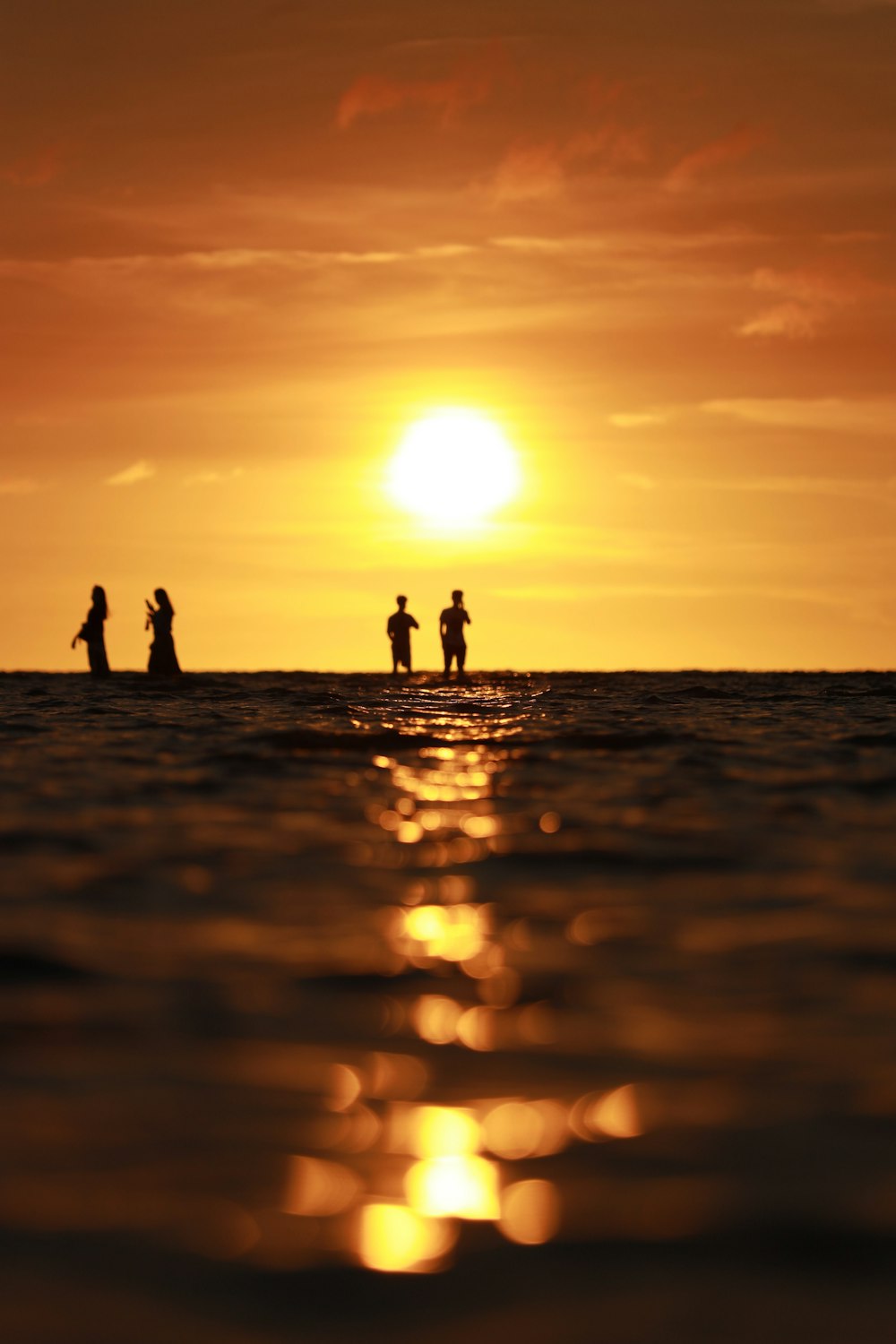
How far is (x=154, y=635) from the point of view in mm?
31859

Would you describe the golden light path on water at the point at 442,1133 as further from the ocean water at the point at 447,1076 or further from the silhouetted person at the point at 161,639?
the silhouetted person at the point at 161,639

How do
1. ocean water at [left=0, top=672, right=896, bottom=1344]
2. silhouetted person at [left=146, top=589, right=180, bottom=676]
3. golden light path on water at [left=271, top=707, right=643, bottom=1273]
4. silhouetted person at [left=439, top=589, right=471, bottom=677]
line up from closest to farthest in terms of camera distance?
ocean water at [left=0, top=672, right=896, bottom=1344]
golden light path on water at [left=271, top=707, right=643, bottom=1273]
silhouetted person at [left=146, top=589, right=180, bottom=676]
silhouetted person at [left=439, top=589, right=471, bottom=677]

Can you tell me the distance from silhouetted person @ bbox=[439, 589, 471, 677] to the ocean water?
28.2 metres

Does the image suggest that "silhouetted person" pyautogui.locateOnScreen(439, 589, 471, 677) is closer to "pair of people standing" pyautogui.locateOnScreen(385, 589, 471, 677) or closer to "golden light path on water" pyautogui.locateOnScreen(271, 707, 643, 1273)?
"pair of people standing" pyautogui.locateOnScreen(385, 589, 471, 677)

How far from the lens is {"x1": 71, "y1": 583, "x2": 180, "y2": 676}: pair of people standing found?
103 feet

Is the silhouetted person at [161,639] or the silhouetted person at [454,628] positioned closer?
the silhouetted person at [161,639]

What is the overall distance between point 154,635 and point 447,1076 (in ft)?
93.6

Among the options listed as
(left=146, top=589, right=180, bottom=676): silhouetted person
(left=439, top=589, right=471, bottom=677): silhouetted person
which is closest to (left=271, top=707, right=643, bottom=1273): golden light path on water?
Answer: (left=146, top=589, right=180, bottom=676): silhouetted person

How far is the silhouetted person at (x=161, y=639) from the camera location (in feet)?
102

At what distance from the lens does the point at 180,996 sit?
4.70 meters

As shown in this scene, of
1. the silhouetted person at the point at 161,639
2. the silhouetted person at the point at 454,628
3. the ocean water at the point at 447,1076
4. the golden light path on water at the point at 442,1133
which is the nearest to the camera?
the ocean water at the point at 447,1076

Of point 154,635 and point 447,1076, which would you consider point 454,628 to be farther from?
point 447,1076

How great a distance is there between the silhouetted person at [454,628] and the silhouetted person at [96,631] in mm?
7779

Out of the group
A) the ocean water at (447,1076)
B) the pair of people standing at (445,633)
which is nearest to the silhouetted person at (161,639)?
the pair of people standing at (445,633)
